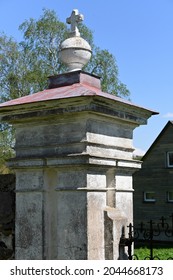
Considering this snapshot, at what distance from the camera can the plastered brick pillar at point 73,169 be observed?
2654 millimetres

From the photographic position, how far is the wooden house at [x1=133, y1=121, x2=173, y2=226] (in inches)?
798

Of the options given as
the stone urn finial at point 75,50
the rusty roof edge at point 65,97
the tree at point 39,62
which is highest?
the tree at point 39,62

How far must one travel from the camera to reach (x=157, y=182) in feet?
68.0

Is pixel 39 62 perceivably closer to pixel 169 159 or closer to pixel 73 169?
pixel 169 159

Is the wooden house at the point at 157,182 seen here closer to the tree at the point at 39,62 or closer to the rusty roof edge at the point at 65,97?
the tree at the point at 39,62

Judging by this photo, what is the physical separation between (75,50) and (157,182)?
18.3 meters

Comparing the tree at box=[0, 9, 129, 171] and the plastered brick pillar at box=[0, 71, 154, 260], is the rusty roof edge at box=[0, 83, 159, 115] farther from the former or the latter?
the tree at box=[0, 9, 129, 171]

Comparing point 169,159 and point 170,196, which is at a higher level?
point 169,159

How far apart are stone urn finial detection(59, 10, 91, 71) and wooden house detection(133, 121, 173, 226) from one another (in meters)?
17.4

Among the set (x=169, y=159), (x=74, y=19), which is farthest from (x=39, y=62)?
(x=74, y=19)

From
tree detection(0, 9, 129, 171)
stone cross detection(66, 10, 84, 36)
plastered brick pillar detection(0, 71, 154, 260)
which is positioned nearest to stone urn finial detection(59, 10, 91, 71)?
stone cross detection(66, 10, 84, 36)

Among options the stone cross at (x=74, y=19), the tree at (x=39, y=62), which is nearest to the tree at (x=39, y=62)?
the tree at (x=39, y=62)

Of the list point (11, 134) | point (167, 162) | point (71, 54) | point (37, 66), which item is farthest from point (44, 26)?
point (71, 54)

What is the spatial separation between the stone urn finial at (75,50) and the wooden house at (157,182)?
1742 centimetres
